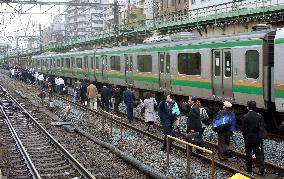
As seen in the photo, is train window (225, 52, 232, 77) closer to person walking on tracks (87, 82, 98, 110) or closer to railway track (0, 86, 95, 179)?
railway track (0, 86, 95, 179)

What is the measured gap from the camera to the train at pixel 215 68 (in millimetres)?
13919

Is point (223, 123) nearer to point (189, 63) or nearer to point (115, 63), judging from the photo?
point (189, 63)

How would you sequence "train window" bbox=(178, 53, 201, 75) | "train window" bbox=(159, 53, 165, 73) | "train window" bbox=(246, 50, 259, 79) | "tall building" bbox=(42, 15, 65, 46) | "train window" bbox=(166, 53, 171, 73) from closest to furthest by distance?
1. "train window" bbox=(246, 50, 259, 79)
2. "train window" bbox=(178, 53, 201, 75)
3. "train window" bbox=(166, 53, 171, 73)
4. "train window" bbox=(159, 53, 165, 73)
5. "tall building" bbox=(42, 15, 65, 46)

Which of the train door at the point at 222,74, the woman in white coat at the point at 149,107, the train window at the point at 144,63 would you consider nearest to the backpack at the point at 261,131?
the train door at the point at 222,74

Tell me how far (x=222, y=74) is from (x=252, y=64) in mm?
1790

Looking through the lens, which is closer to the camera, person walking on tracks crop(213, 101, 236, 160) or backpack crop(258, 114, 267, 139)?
backpack crop(258, 114, 267, 139)

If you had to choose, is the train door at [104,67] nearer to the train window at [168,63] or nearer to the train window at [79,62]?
the train window at [79,62]

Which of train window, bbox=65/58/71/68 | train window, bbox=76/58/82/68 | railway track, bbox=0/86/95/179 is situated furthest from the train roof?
train window, bbox=65/58/71/68

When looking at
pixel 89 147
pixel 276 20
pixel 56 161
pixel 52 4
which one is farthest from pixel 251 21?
pixel 56 161

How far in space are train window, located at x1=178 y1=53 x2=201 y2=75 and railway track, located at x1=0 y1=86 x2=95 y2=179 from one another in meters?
6.07

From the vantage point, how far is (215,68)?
16594 mm

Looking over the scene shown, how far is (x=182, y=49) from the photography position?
1891 cm

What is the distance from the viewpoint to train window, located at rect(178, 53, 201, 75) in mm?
17688

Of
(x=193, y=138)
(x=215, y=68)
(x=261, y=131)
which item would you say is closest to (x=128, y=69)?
(x=215, y=68)
